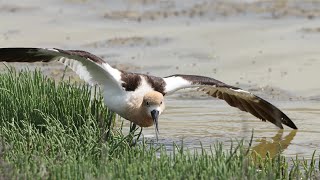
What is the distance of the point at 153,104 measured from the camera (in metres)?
8.73

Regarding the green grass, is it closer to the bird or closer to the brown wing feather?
the bird

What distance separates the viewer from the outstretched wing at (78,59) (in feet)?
29.1

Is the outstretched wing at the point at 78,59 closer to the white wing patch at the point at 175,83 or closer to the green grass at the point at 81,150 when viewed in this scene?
the green grass at the point at 81,150

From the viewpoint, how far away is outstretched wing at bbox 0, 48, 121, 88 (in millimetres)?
8867

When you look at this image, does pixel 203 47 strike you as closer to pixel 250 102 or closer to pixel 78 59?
pixel 250 102

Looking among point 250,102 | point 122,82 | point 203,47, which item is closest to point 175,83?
point 122,82

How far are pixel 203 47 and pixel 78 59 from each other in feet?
21.9

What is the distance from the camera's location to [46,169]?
7.19 meters

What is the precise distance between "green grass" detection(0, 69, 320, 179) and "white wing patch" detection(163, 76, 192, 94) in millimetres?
591

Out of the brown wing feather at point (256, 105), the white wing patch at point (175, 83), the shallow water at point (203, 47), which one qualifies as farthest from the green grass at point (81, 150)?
the shallow water at point (203, 47)

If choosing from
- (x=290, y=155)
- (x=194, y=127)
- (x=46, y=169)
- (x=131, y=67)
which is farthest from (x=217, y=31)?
(x=46, y=169)

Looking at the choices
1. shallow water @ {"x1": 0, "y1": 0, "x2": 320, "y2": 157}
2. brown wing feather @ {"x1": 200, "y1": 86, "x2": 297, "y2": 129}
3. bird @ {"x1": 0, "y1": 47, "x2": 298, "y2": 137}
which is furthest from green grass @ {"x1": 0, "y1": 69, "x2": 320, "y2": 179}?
shallow water @ {"x1": 0, "y1": 0, "x2": 320, "y2": 157}

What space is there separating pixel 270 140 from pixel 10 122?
8.84 feet

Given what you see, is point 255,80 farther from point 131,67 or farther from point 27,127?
point 27,127
